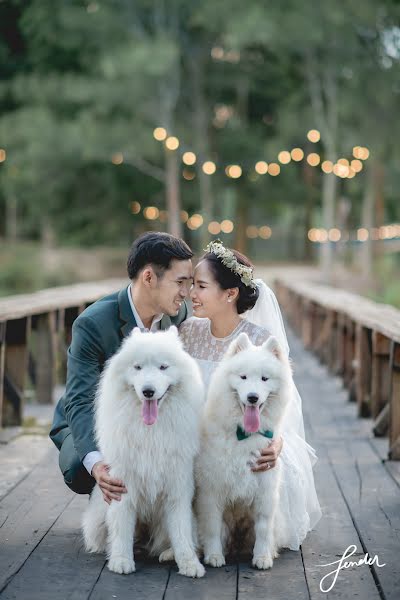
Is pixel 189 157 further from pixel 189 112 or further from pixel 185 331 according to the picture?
pixel 185 331

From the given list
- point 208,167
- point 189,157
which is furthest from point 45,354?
point 189,157

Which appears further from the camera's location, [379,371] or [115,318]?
[379,371]

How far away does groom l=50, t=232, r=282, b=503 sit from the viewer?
4.12 meters

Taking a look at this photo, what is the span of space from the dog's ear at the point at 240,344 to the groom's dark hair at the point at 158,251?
67 cm

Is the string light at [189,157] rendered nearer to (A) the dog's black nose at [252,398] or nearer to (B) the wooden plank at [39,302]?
(B) the wooden plank at [39,302]

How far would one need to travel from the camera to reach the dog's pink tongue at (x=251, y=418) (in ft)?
11.7

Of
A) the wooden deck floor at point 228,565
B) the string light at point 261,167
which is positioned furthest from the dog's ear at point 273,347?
the string light at point 261,167

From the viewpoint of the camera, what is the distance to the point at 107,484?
12.0 feet

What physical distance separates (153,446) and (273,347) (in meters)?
0.63

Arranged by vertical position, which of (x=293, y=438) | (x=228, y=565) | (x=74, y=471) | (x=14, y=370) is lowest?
(x=228, y=565)

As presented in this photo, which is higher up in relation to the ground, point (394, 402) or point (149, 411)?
point (149, 411)

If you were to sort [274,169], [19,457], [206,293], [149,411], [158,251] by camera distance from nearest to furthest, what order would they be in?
[149,411] < [158,251] < [206,293] < [19,457] < [274,169]

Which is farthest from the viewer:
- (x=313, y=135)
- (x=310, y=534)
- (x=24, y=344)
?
(x=313, y=135)

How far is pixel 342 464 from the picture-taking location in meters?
5.80
